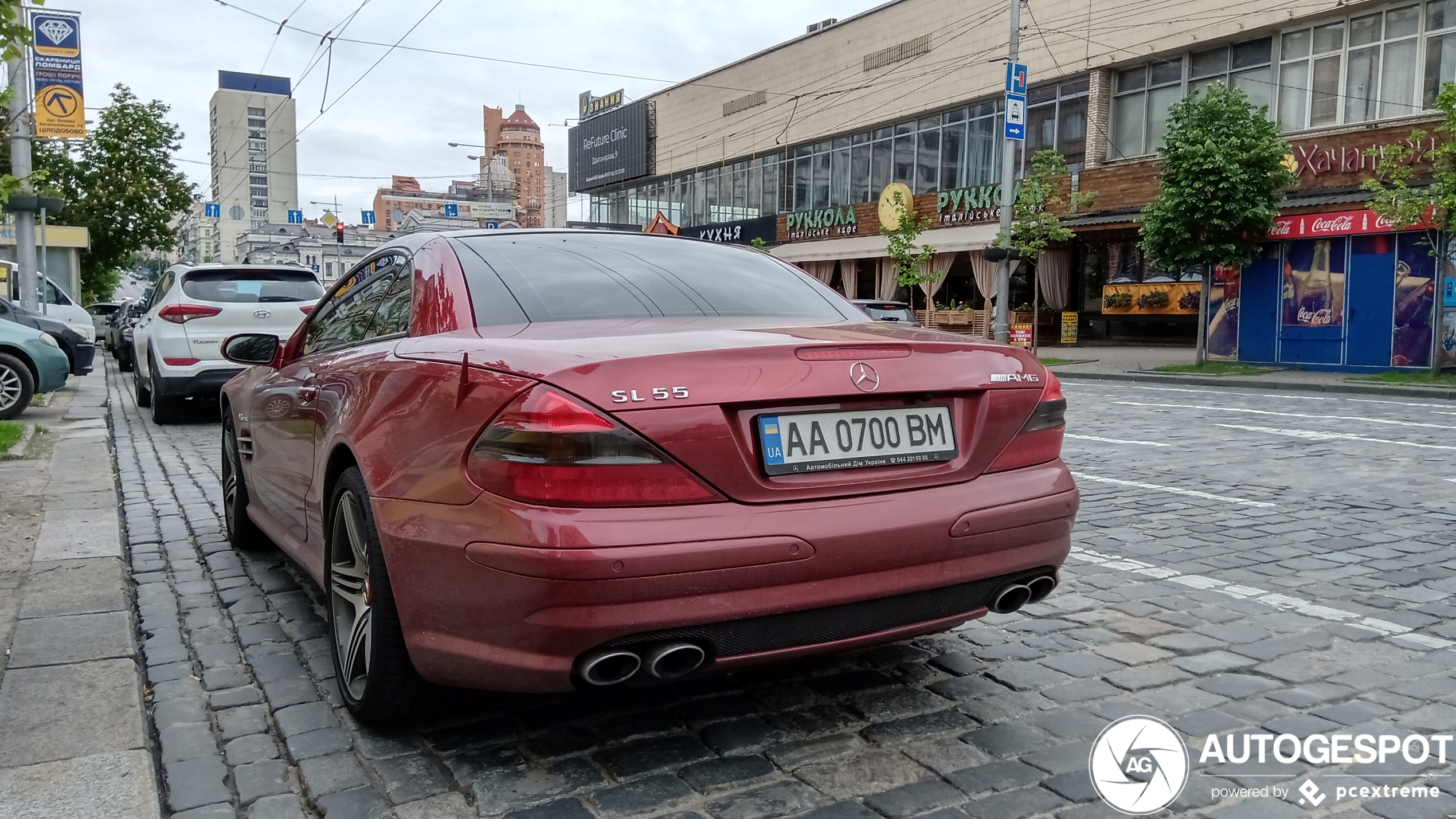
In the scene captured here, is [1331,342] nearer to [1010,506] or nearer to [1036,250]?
[1036,250]

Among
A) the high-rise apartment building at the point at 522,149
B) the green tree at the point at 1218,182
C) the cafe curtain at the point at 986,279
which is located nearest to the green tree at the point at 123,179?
the cafe curtain at the point at 986,279

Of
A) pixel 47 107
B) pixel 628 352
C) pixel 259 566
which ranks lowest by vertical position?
pixel 259 566

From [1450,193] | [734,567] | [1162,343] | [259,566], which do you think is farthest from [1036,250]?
[734,567]

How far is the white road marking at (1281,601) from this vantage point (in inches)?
154

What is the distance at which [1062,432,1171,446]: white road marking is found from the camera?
9.53 meters

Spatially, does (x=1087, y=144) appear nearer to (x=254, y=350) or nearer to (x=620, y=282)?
(x=254, y=350)

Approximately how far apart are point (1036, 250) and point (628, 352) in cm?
2478

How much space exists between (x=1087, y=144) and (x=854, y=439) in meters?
28.1

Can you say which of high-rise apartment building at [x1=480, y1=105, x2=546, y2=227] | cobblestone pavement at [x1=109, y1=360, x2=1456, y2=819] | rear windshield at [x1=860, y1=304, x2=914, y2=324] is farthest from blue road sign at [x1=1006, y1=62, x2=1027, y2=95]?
high-rise apartment building at [x1=480, y1=105, x2=546, y2=227]

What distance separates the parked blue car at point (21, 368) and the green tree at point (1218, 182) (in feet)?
60.6

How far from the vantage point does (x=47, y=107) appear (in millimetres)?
16891

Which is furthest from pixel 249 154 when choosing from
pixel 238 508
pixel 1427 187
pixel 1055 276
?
pixel 238 508

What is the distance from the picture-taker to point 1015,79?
23.2m

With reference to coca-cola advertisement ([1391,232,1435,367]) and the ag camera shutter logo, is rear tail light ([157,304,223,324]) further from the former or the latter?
coca-cola advertisement ([1391,232,1435,367])
